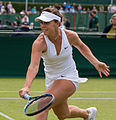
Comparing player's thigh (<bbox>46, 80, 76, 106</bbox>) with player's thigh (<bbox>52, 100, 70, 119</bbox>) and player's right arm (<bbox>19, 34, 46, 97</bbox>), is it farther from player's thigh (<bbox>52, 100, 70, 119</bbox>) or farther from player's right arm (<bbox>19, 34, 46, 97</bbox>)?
player's right arm (<bbox>19, 34, 46, 97</bbox>)

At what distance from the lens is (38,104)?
5.36m

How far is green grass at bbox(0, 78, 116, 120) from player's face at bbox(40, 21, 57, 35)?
255 cm

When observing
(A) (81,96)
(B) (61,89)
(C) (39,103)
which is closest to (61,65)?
(B) (61,89)

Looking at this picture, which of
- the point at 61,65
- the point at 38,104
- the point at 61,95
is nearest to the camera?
the point at 38,104

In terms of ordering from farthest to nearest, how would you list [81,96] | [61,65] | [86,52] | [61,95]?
[81,96], [86,52], [61,65], [61,95]

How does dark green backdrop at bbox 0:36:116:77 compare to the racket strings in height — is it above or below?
below

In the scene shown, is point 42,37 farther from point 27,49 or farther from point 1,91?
point 27,49

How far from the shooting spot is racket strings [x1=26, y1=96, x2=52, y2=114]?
526cm

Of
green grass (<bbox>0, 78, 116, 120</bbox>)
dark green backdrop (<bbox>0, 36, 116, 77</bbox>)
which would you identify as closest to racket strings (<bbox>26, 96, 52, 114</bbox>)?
green grass (<bbox>0, 78, 116, 120</bbox>)

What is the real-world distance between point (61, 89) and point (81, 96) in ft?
15.4

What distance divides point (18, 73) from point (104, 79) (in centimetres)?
272

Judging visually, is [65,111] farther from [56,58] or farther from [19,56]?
[19,56]

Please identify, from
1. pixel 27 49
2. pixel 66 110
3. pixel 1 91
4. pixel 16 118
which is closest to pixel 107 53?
pixel 27 49

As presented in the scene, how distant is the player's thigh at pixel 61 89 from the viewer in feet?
19.5
